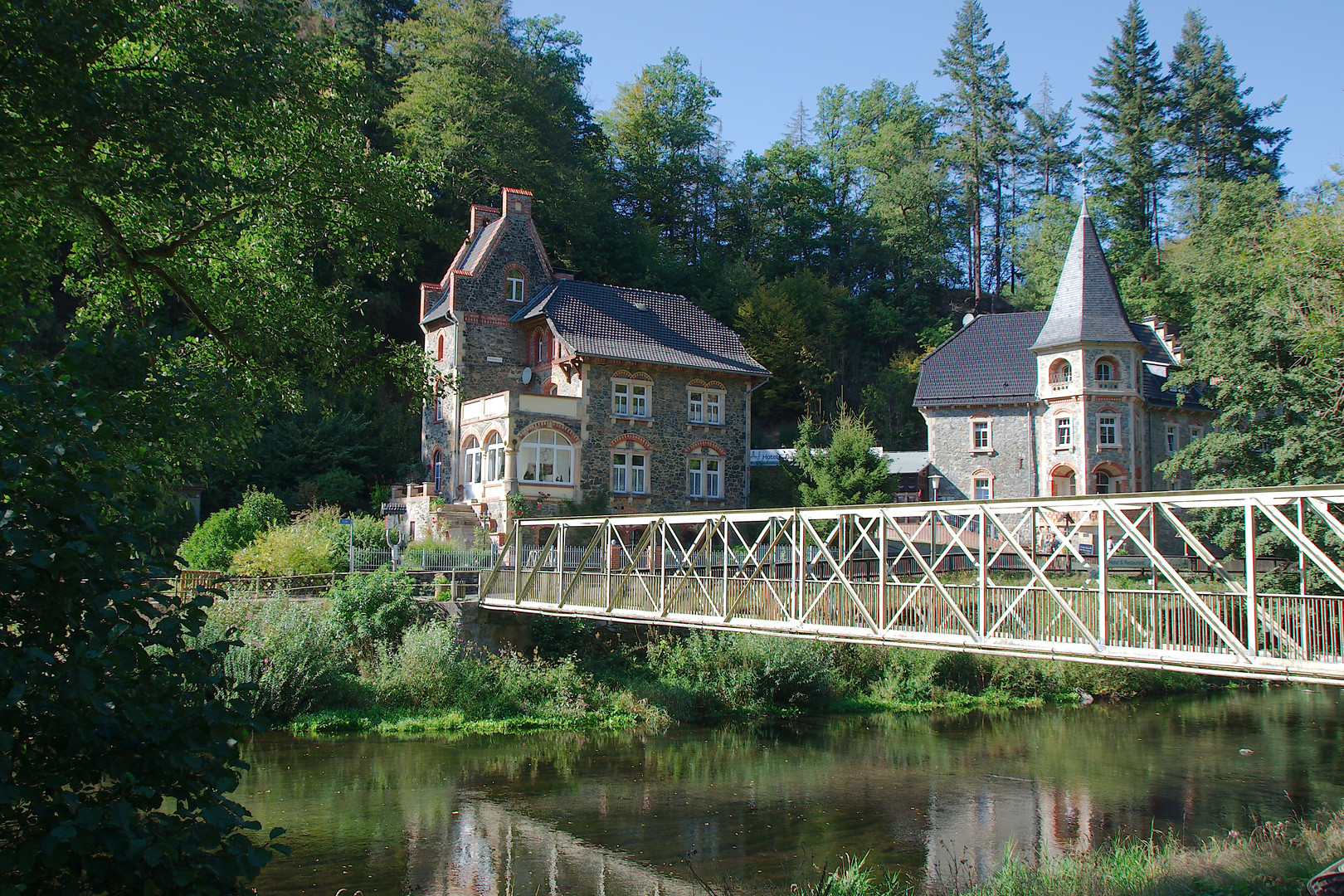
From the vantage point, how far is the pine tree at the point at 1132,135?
54.2 meters

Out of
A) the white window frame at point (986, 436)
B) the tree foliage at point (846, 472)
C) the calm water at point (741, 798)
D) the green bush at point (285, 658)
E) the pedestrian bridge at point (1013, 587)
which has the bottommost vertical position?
the calm water at point (741, 798)

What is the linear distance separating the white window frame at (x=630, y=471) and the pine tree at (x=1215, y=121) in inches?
1425

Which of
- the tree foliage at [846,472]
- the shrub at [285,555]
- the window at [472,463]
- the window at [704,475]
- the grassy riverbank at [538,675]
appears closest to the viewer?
the grassy riverbank at [538,675]

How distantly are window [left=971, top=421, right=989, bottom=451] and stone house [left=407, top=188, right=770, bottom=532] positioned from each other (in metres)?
10.6

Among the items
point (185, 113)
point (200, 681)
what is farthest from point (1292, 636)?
point (185, 113)

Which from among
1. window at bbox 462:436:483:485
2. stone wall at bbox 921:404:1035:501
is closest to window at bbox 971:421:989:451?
stone wall at bbox 921:404:1035:501

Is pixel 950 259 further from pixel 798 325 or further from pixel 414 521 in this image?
pixel 414 521

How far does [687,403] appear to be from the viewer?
37969mm

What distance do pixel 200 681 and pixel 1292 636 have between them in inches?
434

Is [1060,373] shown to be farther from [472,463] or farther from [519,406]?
[472,463]

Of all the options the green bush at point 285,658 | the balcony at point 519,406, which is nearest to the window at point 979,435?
the balcony at point 519,406

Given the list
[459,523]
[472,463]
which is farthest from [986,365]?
[459,523]

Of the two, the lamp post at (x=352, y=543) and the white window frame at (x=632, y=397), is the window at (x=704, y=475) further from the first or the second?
the lamp post at (x=352, y=543)

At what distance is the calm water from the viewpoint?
546 inches
